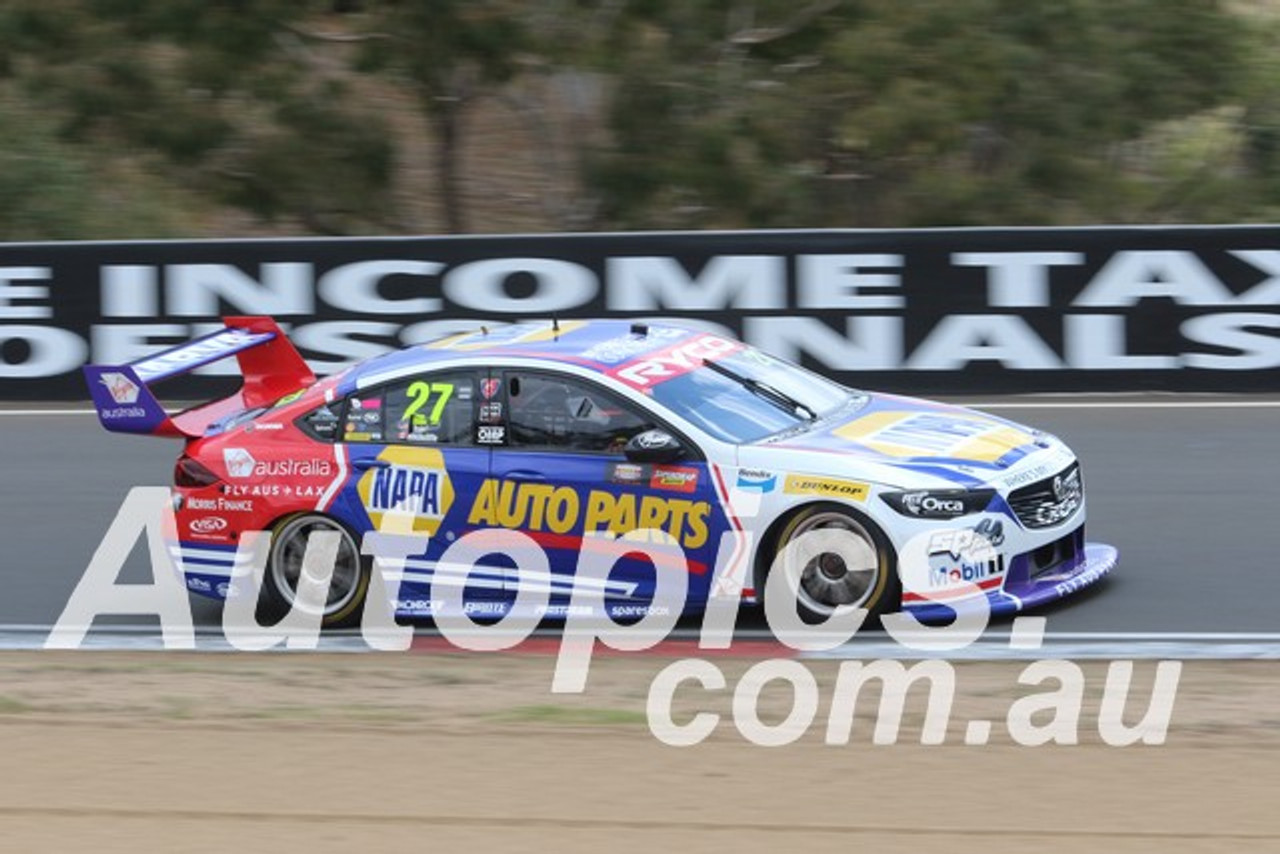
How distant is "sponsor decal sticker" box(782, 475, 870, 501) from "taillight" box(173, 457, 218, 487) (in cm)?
284

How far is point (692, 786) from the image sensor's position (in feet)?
23.6

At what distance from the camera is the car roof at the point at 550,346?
1000cm

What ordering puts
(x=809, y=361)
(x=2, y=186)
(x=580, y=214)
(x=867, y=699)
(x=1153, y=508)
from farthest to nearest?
(x=580, y=214), (x=2, y=186), (x=809, y=361), (x=1153, y=508), (x=867, y=699)

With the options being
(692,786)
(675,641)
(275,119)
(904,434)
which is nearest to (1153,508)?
(904,434)

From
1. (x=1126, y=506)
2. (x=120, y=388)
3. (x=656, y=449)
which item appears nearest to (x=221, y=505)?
(x=120, y=388)

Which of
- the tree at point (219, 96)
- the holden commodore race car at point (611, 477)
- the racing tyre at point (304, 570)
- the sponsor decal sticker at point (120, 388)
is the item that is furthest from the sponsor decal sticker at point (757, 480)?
the tree at point (219, 96)

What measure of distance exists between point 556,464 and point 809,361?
6889 millimetres

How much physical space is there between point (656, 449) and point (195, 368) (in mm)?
2660

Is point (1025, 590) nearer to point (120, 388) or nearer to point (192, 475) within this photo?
point (192, 475)

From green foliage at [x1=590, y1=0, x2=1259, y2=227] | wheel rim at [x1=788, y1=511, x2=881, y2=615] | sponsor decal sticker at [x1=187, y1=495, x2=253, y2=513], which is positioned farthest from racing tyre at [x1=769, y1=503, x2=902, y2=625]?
green foliage at [x1=590, y1=0, x2=1259, y2=227]

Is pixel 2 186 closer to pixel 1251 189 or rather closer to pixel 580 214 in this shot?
pixel 580 214

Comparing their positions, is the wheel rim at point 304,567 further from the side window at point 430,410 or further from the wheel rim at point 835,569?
the wheel rim at point 835,569

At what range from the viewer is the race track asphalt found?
10.1m

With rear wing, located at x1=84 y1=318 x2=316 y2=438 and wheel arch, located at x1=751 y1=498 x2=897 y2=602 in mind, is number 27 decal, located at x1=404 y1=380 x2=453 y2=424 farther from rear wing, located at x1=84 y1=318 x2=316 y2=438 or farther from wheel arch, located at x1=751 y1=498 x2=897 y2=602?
wheel arch, located at x1=751 y1=498 x2=897 y2=602
